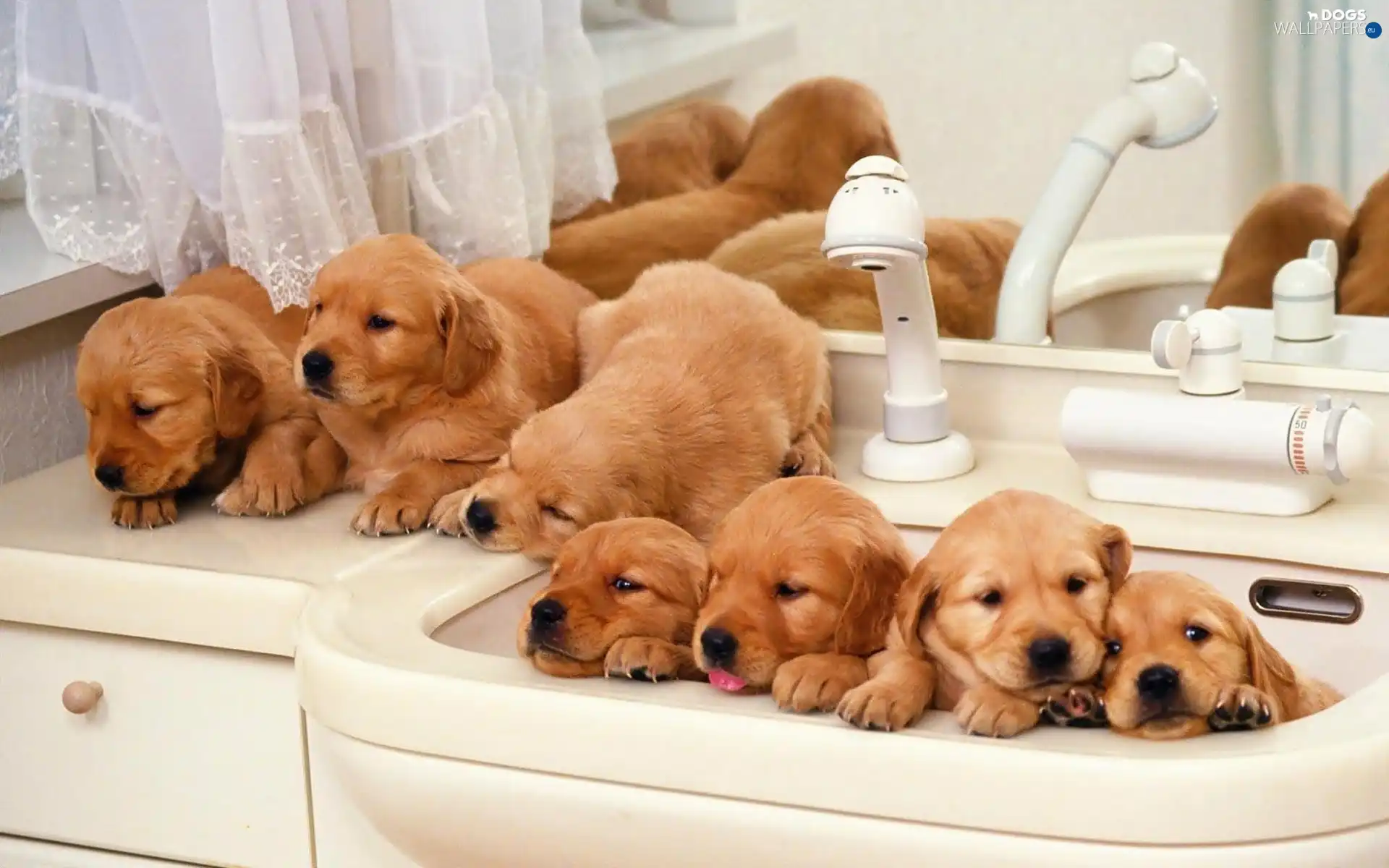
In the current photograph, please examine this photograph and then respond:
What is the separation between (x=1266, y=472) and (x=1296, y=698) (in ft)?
0.91

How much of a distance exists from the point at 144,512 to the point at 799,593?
0.58 m

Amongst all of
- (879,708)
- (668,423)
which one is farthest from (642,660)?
(668,423)

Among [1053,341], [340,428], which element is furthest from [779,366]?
[340,428]

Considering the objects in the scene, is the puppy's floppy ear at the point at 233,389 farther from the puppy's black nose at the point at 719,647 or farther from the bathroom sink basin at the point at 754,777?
the puppy's black nose at the point at 719,647

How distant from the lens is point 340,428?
1372 millimetres

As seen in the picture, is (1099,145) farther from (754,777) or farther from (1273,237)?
(754,777)

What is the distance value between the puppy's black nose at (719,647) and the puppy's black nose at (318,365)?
0.42 metres

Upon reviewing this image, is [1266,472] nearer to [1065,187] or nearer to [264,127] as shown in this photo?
[1065,187]

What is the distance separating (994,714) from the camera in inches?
36.3

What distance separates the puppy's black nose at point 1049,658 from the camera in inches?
37.2

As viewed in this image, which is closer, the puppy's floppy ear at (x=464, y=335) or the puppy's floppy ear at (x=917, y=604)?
the puppy's floppy ear at (x=917, y=604)

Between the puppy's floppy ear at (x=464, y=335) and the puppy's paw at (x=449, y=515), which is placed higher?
the puppy's floppy ear at (x=464, y=335)

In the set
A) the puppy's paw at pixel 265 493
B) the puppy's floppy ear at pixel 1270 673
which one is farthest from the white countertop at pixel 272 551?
the puppy's floppy ear at pixel 1270 673

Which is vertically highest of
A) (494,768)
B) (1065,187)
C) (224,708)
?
(1065,187)
